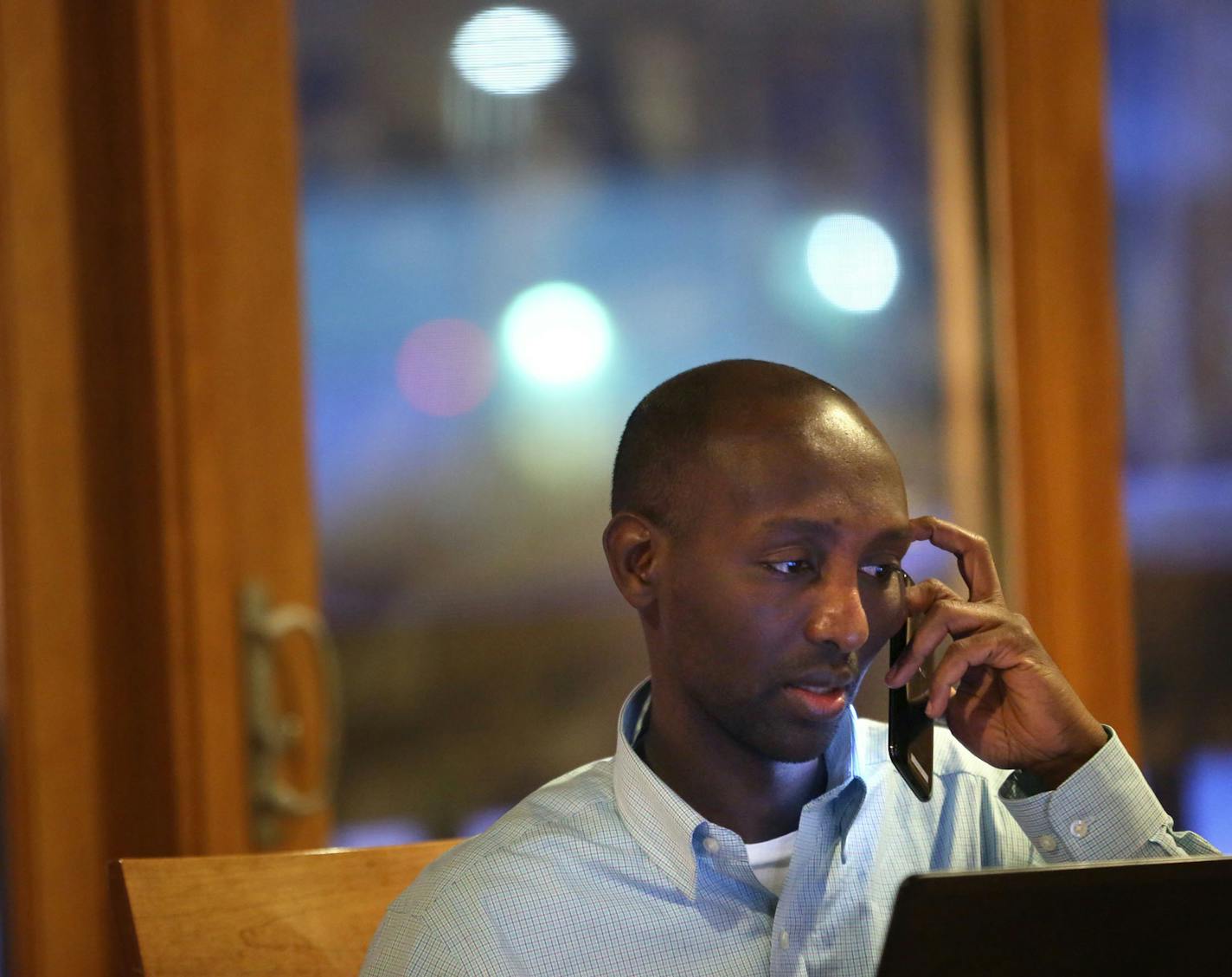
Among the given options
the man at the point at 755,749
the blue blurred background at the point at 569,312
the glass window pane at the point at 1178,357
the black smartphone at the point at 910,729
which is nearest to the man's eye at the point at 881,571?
the man at the point at 755,749

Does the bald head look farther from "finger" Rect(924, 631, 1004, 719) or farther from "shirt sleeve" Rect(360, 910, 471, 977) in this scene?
"shirt sleeve" Rect(360, 910, 471, 977)

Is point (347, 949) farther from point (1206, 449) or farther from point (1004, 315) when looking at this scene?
point (1206, 449)

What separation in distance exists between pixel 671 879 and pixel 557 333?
1.18 m

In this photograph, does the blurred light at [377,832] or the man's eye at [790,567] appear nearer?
the man's eye at [790,567]

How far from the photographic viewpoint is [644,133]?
228cm

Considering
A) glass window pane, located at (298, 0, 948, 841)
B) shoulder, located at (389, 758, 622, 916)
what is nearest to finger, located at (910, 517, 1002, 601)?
shoulder, located at (389, 758, 622, 916)

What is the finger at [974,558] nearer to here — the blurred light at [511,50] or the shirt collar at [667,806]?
the shirt collar at [667,806]

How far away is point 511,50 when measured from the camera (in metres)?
2.22

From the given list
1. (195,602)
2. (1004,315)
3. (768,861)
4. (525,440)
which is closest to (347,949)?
(768,861)

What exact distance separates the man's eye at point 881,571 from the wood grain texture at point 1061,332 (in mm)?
1218

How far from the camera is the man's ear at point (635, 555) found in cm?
129

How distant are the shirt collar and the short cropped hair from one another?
220 mm

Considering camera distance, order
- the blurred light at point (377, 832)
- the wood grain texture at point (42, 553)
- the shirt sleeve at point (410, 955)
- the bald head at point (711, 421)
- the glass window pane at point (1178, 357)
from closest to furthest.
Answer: the shirt sleeve at point (410, 955) < the bald head at point (711, 421) < the wood grain texture at point (42, 553) < the blurred light at point (377, 832) < the glass window pane at point (1178, 357)

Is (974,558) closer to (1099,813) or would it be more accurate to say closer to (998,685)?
(998,685)
